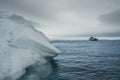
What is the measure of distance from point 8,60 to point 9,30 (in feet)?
11.8

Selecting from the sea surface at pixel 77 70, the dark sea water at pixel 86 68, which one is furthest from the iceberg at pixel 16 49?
the dark sea water at pixel 86 68

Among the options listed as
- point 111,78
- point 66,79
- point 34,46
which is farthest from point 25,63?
point 111,78

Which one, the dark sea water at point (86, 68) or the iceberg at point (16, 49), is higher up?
the iceberg at point (16, 49)

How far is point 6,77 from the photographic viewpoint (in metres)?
7.63

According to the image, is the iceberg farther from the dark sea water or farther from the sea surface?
the dark sea water

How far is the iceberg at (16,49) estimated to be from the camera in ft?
26.4

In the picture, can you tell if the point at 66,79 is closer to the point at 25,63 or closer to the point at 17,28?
the point at 25,63

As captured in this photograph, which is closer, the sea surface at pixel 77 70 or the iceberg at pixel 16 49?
→ the iceberg at pixel 16 49

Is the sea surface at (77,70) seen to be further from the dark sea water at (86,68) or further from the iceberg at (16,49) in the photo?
the iceberg at (16,49)

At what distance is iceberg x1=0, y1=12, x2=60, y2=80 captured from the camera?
8.04 metres

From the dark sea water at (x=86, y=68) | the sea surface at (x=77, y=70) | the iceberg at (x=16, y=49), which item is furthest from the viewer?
the dark sea water at (x=86, y=68)

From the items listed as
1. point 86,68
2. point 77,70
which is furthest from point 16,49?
point 86,68

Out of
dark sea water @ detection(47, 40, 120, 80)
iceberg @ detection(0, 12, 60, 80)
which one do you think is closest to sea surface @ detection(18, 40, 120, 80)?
dark sea water @ detection(47, 40, 120, 80)

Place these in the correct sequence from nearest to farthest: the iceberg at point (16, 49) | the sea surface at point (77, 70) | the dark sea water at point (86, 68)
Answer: the iceberg at point (16, 49) → the sea surface at point (77, 70) → the dark sea water at point (86, 68)
